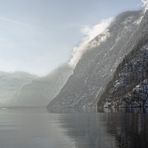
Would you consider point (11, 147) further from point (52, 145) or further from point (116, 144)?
point (116, 144)

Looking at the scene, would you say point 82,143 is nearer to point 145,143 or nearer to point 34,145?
point 34,145

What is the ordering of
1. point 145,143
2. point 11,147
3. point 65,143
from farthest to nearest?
point 65,143 < point 11,147 < point 145,143

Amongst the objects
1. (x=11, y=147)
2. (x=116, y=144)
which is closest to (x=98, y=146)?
(x=116, y=144)

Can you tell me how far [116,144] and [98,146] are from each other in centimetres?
583

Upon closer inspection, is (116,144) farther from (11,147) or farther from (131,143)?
(11,147)

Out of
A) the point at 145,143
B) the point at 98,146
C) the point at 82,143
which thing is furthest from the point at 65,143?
the point at 145,143

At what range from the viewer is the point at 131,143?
13212 cm

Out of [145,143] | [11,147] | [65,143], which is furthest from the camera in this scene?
[65,143]

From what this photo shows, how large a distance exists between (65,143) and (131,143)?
91.5 ft

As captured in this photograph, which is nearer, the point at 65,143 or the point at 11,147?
the point at 11,147

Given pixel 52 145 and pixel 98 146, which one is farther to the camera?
pixel 52 145

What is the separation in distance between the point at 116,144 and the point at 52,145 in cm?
2300

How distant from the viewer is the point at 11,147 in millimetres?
140875

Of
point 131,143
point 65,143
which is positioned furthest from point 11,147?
point 131,143
